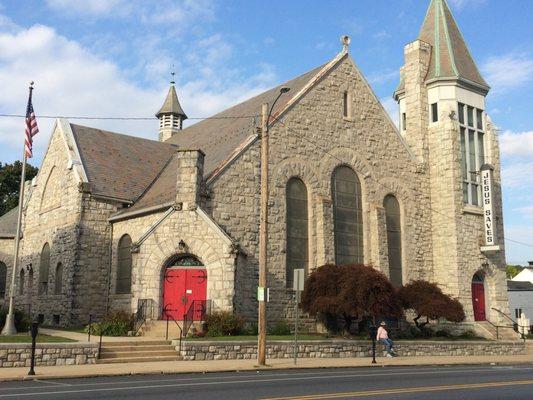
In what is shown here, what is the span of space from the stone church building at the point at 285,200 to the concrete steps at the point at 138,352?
412 centimetres

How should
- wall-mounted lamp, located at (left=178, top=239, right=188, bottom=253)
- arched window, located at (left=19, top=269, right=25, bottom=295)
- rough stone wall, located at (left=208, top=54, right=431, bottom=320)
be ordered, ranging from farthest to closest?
arched window, located at (left=19, top=269, right=25, bottom=295), rough stone wall, located at (left=208, top=54, right=431, bottom=320), wall-mounted lamp, located at (left=178, top=239, right=188, bottom=253)

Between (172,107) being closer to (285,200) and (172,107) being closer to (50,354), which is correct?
(285,200)

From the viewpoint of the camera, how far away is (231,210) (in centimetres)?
2633

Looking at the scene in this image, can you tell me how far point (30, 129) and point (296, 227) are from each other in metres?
12.4

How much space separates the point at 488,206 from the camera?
3356cm

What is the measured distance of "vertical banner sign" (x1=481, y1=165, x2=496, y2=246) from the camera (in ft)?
109

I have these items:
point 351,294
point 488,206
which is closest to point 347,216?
point 351,294

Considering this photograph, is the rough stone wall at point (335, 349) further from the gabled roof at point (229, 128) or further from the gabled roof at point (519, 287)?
the gabled roof at point (519, 287)

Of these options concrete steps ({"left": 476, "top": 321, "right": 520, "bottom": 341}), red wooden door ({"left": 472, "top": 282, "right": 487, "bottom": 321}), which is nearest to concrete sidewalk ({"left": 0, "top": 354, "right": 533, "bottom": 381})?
concrete steps ({"left": 476, "top": 321, "right": 520, "bottom": 341})

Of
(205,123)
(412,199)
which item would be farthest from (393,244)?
(205,123)

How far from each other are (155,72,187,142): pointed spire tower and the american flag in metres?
22.4

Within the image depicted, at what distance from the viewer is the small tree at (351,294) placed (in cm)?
2369

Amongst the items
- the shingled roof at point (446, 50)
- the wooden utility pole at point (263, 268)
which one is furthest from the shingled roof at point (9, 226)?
the shingled roof at point (446, 50)

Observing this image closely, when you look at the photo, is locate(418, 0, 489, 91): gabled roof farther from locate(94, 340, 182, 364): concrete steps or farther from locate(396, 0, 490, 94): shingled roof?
locate(94, 340, 182, 364): concrete steps
